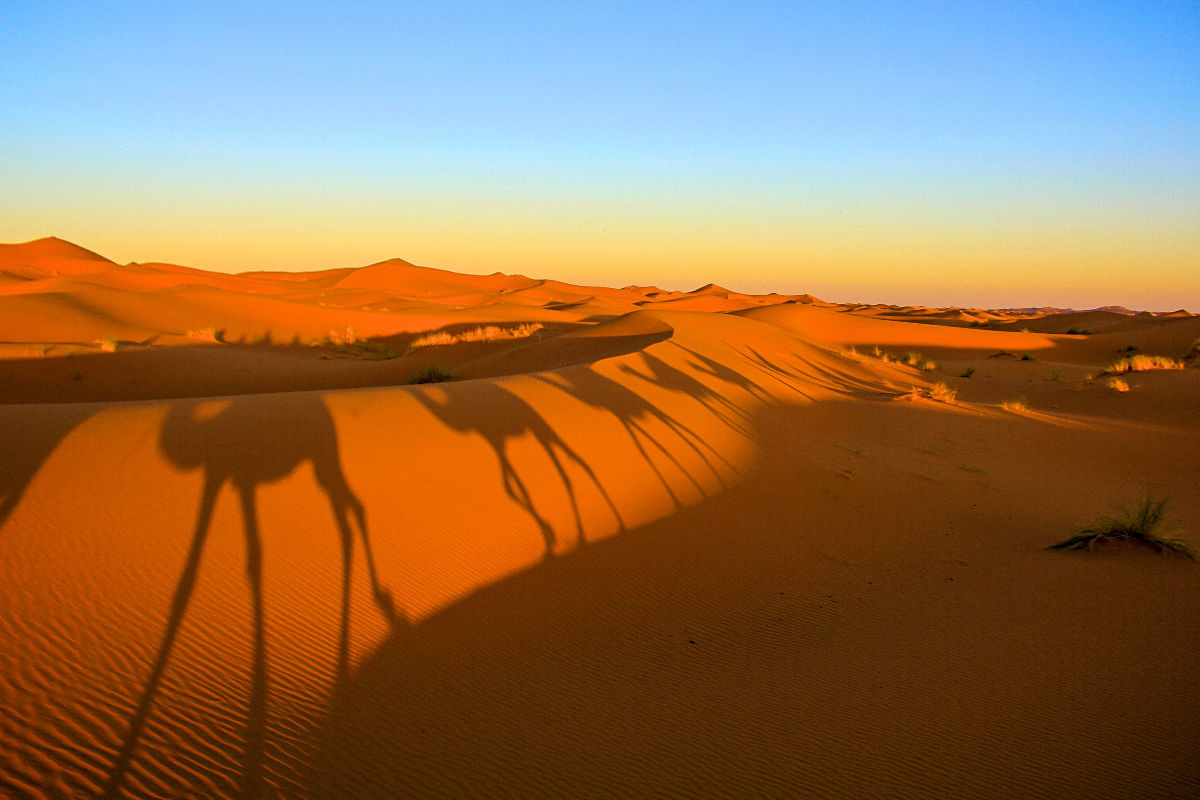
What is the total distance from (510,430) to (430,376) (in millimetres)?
7356

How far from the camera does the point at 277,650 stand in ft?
12.5

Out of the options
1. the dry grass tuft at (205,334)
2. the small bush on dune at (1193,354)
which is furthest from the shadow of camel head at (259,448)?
the small bush on dune at (1193,354)

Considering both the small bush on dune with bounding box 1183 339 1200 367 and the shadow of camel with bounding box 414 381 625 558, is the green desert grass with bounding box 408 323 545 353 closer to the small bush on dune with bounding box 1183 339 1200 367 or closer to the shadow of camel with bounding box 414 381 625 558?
the shadow of camel with bounding box 414 381 625 558

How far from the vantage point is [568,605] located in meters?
4.71

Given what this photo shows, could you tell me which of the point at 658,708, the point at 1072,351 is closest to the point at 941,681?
the point at 658,708

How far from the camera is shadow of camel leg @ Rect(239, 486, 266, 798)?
2811 millimetres

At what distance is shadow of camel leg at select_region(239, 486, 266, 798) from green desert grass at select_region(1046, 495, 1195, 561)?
20.5 feet

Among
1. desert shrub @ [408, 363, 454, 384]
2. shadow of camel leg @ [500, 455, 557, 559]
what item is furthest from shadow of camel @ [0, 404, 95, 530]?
desert shrub @ [408, 363, 454, 384]

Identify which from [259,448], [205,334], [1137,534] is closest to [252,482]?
[259,448]

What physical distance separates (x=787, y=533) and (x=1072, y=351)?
1329 inches

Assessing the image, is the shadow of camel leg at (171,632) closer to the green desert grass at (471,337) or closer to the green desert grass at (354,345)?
the green desert grass at (354,345)

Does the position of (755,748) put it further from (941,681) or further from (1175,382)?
(1175,382)

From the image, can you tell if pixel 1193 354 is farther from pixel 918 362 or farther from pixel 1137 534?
pixel 1137 534

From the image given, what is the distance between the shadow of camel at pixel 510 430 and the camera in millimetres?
6324
